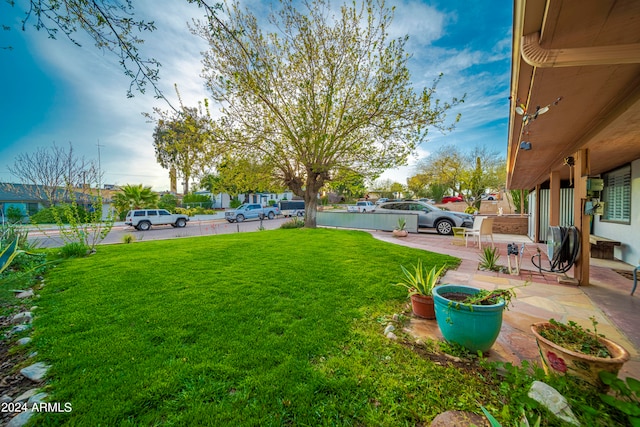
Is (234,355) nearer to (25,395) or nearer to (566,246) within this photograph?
(25,395)

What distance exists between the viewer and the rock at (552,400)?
51.7 inches

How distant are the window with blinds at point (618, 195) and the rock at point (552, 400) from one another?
665 cm

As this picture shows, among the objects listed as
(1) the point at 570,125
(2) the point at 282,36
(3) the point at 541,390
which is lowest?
(3) the point at 541,390

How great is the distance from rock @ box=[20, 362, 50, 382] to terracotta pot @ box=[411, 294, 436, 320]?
11.3 feet

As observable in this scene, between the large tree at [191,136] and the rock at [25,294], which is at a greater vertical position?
the large tree at [191,136]

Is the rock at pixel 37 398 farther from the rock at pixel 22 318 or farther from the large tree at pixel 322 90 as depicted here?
the large tree at pixel 322 90

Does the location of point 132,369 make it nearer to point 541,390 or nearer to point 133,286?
point 133,286

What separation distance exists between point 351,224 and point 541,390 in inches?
478

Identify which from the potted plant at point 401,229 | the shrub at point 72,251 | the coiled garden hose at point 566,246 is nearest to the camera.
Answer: the coiled garden hose at point 566,246

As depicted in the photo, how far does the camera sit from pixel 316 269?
4.83 m

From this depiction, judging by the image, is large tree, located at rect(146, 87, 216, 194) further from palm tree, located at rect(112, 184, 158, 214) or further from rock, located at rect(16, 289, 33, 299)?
palm tree, located at rect(112, 184, 158, 214)

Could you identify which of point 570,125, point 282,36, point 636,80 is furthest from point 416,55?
point 636,80

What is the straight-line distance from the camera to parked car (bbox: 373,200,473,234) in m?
10.5

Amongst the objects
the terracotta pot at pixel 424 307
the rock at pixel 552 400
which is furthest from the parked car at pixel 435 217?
the rock at pixel 552 400
